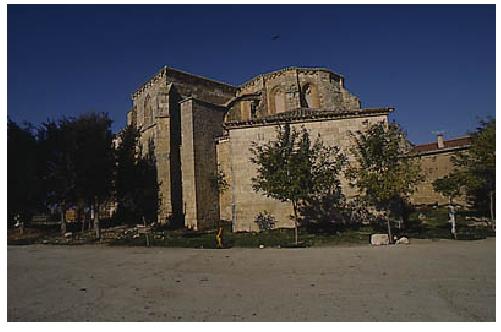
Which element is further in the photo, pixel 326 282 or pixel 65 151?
pixel 65 151

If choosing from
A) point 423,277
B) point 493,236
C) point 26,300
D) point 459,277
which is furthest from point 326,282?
point 493,236

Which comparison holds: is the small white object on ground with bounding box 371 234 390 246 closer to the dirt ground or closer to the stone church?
the dirt ground

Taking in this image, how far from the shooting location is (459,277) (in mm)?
6461

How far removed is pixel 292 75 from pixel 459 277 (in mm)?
19633

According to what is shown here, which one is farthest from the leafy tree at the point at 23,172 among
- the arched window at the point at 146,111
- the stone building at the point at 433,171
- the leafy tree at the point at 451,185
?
the stone building at the point at 433,171

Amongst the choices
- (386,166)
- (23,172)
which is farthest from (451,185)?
(23,172)

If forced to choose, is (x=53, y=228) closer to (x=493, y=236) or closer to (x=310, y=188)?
(x=310, y=188)

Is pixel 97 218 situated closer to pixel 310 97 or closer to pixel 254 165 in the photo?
pixel 254 165

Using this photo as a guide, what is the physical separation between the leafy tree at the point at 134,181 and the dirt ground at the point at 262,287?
926 cm

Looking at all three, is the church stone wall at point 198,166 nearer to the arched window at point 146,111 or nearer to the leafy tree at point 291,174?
the arched window at point 146,111

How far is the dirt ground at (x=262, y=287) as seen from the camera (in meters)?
4.62

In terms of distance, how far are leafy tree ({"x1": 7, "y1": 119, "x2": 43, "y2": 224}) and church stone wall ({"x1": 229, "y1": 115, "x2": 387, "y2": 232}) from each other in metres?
7.62

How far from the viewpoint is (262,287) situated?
5.93 metres

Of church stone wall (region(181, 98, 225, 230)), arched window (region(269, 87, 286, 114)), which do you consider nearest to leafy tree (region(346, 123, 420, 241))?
church stone wall (region(181, 98, 225, 230))
